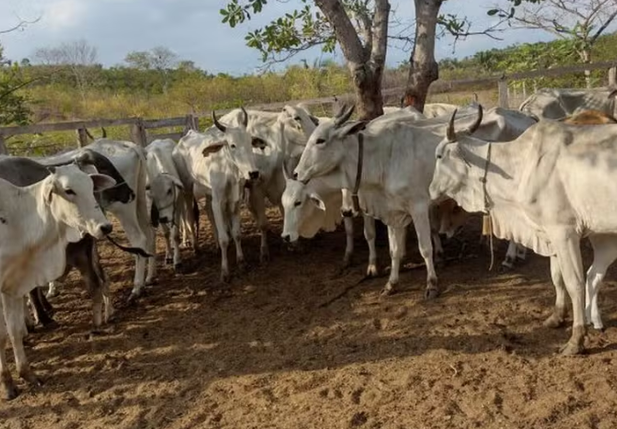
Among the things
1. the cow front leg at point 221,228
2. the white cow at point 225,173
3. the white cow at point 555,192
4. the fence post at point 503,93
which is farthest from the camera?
the fence post at point 503,93

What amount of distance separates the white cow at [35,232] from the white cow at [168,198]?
105 inches

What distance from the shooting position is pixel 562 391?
12.1 feet

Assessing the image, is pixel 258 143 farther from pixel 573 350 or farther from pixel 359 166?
pixel 573 350

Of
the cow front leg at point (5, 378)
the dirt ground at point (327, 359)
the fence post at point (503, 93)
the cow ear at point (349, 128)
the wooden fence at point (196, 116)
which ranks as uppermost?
the wooden fence at point (196, 116)

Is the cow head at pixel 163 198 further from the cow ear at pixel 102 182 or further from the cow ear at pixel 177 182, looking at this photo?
the cow ear at pixel 102 182

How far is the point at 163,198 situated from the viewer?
288 inches

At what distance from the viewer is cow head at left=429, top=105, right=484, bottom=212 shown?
4738mm

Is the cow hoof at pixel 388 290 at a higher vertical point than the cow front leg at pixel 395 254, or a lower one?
lower

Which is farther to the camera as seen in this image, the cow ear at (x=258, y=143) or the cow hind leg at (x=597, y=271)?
the cow ear at (x=258, y=143)

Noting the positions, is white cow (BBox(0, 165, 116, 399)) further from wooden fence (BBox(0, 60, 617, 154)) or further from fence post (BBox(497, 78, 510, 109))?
fence post (BBox(497, 78, 510, 109))

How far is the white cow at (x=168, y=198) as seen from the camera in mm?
7305

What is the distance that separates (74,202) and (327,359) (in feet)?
6.95

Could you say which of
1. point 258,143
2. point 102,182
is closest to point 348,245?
point 258,143

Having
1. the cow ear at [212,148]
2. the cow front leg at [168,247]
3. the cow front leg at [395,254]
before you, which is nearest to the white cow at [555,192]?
the cow front leg at [395,254]
